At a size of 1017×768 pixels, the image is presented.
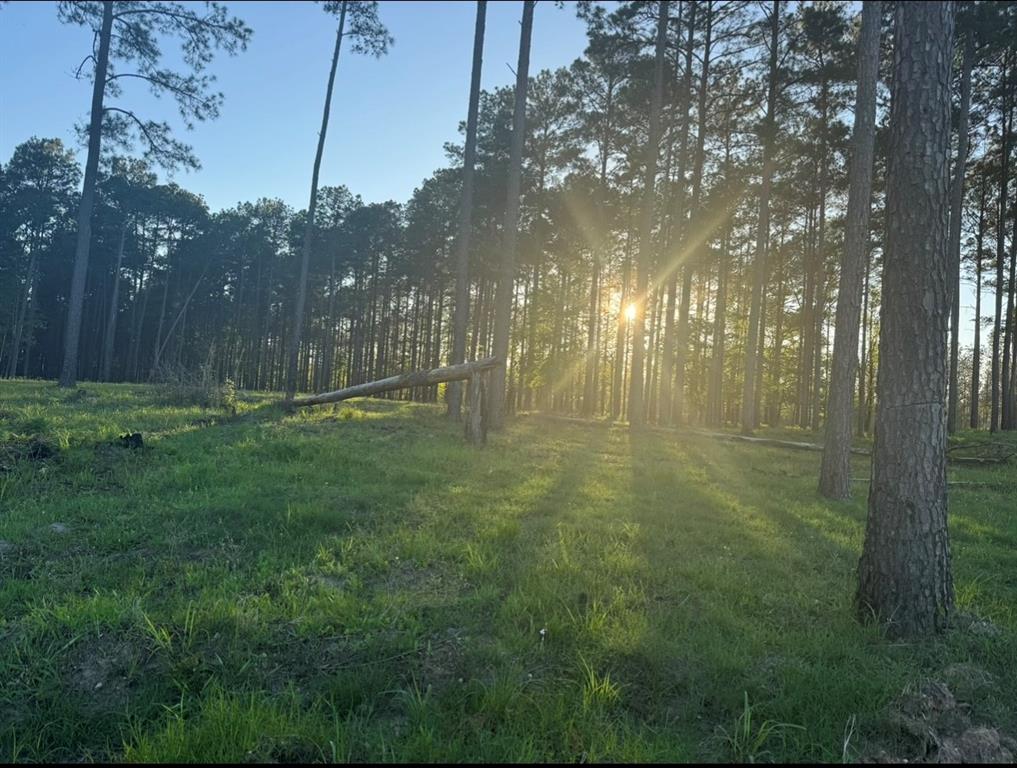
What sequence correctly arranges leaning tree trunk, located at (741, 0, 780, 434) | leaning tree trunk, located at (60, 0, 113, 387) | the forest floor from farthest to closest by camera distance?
leaning tree trunk, located at (741, 0, 780, 434) < leaning tree trunk, located at (60, 0, 113, 387) < the forest floor

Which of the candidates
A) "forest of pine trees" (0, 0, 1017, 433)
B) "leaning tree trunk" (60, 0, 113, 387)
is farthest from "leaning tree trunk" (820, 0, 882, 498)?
"leaning tree trunk" (60, 0, 113, 387)

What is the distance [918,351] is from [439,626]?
3.73 metres

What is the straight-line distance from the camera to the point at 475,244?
26.2 meters

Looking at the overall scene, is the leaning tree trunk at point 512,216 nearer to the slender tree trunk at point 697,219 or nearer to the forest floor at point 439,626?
the forest floor at point 439,626

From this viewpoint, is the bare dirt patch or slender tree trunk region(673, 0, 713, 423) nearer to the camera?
the bare dirt patch

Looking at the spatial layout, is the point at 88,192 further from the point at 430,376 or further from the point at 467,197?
the point at 430,376

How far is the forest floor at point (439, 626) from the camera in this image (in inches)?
99.5

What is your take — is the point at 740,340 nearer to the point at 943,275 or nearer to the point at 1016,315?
the point at 1016,315

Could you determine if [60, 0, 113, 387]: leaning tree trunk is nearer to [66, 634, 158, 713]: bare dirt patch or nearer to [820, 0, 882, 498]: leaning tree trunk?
[66, 634, 158, 713]: bare dirt patch

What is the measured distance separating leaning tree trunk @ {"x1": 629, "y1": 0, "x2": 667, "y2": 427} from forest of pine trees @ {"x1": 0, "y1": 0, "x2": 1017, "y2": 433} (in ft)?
0.21

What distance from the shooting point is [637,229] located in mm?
24359

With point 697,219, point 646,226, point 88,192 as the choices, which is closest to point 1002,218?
point 697,219

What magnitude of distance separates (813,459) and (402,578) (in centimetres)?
1299

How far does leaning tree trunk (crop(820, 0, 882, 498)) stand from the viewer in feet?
27.2
